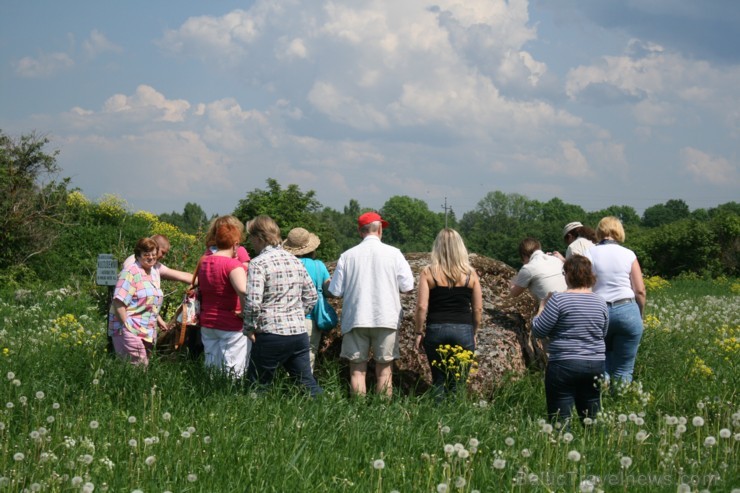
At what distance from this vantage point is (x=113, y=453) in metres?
4.79

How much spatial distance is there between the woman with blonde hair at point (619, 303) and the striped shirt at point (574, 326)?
1.30 m

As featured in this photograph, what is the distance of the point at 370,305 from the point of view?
6.85m

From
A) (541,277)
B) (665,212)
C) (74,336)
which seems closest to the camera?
(541,277)

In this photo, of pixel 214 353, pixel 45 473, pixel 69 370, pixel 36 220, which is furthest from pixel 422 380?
pixel 36 220

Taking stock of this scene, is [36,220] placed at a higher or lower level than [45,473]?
higher

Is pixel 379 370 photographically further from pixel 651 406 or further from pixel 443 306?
pixel 651 406

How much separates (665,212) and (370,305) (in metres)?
139

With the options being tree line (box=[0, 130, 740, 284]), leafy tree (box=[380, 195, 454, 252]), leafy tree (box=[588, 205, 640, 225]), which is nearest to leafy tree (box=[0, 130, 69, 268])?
tree line (box=[0, 130, 740, 284])

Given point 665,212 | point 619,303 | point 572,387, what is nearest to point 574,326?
point 572,387

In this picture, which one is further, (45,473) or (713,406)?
(713,406)

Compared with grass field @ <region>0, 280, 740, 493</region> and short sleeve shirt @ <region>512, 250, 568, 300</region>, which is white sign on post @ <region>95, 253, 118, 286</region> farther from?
short sleeve shirt @ <region>512, 250, 568, 300</region>

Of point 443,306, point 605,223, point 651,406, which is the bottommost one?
point 651,406

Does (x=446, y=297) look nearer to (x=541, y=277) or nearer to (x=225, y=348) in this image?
(x=541, y=277)

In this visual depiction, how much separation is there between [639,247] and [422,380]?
46103mm
